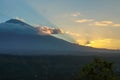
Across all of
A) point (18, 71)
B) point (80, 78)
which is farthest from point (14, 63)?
point (80, 78)

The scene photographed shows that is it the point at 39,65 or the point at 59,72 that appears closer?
the point at 59,72

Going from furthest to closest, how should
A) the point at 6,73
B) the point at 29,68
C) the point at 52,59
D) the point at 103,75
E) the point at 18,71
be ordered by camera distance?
the point at 52,59
the point at 29,68
the point at 18,71
the point at 6,73
the point at 103,75

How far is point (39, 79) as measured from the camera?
432ft

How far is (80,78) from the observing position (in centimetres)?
5850

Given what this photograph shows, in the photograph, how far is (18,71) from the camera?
15662 cm

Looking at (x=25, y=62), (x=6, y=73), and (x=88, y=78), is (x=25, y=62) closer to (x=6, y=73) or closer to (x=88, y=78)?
(x=6, y=73)

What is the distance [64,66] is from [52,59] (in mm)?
22755

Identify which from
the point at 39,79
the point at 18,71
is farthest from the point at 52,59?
the point at 39,79

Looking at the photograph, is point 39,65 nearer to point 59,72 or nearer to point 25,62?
point 25,62

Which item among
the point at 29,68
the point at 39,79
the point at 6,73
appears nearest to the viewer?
the point at 39,79

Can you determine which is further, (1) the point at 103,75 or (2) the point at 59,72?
(2) the point at 59,72

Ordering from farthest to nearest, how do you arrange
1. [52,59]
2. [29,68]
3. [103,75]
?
[52,59], [29,68], [103,75]

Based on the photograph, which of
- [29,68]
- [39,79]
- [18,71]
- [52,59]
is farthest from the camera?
[52,59]

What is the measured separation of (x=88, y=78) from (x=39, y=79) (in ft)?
244
